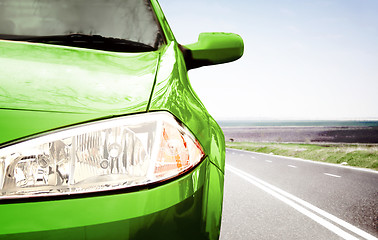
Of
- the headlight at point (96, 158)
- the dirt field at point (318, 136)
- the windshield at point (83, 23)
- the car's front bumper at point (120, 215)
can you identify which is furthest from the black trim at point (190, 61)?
the dirt field at point (318, 136)

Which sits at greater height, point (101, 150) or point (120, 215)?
point (101, 150)

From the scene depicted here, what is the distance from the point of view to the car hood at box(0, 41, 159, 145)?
1.03m

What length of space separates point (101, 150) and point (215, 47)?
4.19ft

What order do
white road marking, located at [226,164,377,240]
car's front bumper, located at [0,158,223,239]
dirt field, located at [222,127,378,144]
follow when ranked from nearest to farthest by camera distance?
car's front bumper, located at [0,158,223,239] → white road marking, located at [226,164,377,240] → dirt field, located at [222,127,378,144]

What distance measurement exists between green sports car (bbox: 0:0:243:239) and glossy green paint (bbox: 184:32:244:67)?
24.3 inches

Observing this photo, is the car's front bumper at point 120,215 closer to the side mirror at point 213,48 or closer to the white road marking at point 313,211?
the side mirror at point 213,48

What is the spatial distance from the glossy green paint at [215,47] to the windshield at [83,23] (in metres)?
0.29

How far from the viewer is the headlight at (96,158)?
1.00 meters

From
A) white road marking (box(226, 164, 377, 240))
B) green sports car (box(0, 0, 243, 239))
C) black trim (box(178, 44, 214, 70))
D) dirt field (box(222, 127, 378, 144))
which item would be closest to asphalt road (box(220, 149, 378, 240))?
white road marking (box(226, 164, 377, 240))

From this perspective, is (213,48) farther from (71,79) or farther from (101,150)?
(101,150)

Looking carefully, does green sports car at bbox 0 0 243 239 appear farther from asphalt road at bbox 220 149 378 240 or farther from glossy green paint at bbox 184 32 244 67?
asphalt road at bbox 220 149 378 240

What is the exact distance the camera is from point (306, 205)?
17.9 feet

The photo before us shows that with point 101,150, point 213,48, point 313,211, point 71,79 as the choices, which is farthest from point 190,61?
point 313,211

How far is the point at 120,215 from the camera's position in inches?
38.4
